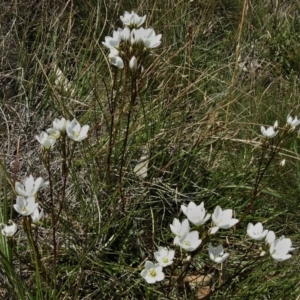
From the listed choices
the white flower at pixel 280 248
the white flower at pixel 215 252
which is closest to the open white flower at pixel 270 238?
the white flower at pixel 280 248

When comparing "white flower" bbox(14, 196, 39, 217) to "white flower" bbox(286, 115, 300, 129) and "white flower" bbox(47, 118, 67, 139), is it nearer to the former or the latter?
"white flower" bbox(47, 118, 67, 139)

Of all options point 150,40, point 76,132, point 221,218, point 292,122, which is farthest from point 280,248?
point 150,40

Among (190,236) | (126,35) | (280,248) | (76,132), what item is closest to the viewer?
(190,236)

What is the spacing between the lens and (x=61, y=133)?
151 centimetres

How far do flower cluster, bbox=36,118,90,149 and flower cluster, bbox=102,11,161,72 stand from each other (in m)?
0.27

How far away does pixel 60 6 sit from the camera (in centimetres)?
304

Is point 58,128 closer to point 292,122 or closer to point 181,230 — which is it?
point 181,230

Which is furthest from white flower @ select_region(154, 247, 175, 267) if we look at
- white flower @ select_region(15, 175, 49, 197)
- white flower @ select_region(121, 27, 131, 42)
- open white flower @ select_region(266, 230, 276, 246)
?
white flower @ select_region(121, 27, 131, 42)

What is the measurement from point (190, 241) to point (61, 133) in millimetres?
494

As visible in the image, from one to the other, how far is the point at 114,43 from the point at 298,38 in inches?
80.3

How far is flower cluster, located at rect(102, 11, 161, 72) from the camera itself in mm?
1638

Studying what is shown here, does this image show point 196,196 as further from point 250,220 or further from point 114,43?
point 114,43

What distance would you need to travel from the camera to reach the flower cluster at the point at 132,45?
5.37 ft

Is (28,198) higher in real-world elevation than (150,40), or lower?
lower
